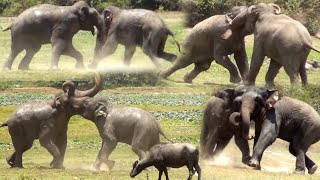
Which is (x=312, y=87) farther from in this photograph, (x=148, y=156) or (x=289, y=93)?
→ (x=148, y=156)

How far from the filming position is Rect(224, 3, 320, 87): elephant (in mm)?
32875

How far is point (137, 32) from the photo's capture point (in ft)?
132

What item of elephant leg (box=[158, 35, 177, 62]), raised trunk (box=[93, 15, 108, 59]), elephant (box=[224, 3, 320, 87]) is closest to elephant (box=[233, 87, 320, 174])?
elephant (box=[224, 3, 320, 87])

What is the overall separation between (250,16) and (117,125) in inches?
450

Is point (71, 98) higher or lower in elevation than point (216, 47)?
higher

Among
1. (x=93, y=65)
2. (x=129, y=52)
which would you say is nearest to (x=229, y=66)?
(x=129, y=52)

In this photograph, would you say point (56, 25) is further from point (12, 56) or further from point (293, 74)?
point (293, 74)

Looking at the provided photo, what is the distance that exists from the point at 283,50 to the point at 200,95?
203 inches

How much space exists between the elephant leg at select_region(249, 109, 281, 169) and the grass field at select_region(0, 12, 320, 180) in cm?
33

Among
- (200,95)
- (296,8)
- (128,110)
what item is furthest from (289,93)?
(296,8)

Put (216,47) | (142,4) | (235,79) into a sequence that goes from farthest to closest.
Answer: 1. (142,4)
2. (235,79)
3. (216,47)

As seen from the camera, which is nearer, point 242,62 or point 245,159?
point 245,159

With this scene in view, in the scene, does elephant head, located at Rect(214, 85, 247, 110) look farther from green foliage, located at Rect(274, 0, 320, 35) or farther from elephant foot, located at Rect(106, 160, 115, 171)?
green foliage, located at Rect(274, 0, 320, 35)

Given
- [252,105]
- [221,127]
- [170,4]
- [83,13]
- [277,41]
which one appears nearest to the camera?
[252,105]
